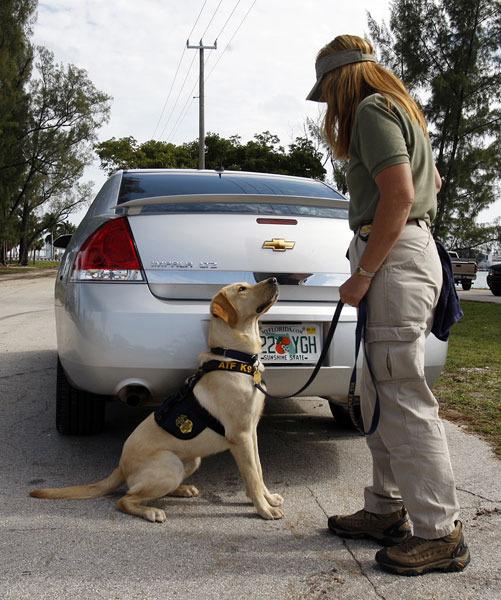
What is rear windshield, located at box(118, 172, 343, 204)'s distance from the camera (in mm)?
3906

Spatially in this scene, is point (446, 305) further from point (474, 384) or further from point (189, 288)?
point (474, 384)

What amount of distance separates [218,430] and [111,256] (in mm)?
1017

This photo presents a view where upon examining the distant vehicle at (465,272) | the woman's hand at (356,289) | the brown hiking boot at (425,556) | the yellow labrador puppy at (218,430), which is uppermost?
the woman's hand at (356,289)

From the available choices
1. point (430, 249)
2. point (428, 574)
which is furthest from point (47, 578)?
point (430, 249)

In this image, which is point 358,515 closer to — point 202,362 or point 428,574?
point 428,574

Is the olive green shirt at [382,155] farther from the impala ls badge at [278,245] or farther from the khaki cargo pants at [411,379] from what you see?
the impala ls badge at [278,245]

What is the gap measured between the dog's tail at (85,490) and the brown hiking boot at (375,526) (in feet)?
3.32

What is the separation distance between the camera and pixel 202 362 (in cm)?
310

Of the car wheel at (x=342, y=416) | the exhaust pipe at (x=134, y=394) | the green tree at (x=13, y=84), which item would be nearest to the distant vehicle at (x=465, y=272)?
the green tree at (x=13, y=84)

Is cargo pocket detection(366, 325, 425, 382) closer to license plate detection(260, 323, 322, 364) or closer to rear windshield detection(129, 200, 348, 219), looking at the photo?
license plate detection(260, 323, 322, 364)

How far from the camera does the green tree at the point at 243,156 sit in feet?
126

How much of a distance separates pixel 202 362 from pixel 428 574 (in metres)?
1.30

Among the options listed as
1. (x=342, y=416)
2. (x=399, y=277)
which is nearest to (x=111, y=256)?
(x=399, y=277)

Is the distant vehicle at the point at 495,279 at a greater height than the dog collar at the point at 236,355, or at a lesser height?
lesser
